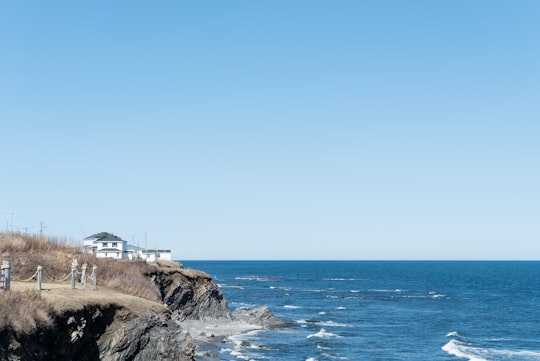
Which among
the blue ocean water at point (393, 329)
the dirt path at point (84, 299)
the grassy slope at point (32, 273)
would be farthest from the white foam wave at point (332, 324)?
the dirt path at point (84, 299)

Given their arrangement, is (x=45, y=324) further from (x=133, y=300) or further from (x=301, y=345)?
(x=301, y=345)

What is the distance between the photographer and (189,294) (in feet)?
247

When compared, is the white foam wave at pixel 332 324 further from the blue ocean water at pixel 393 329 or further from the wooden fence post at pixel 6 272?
the wooden fence post at pixel 6 272

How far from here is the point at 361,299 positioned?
11688cm

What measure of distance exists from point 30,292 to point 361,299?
99.1 m

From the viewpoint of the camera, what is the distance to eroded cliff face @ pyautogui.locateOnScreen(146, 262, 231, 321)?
72.6 meters

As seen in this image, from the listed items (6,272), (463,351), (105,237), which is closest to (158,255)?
(105,237)

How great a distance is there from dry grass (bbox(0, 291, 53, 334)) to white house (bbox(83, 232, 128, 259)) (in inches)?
2993

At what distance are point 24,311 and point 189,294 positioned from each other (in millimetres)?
54665

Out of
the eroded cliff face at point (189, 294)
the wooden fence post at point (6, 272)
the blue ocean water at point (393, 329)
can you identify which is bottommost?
the blue ocean water at point (393, 329)

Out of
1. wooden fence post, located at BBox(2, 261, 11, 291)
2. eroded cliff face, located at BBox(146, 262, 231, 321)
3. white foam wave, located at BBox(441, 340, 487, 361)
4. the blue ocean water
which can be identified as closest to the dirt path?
wooden fence post, located at BBox(2, 261, 11, 291)

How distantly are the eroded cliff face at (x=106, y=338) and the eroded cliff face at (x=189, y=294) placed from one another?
42.7 m

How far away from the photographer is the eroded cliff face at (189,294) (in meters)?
72.6

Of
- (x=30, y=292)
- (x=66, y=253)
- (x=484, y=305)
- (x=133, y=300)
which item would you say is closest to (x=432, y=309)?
(x=484, y=305)
